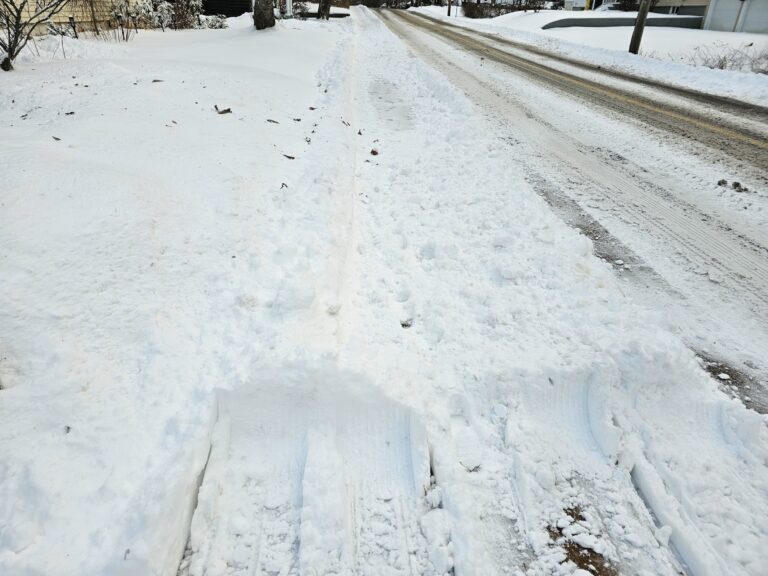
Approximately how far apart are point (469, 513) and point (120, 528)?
54.2 inches

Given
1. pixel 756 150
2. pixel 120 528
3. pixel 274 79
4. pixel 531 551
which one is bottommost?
pixel 531 551

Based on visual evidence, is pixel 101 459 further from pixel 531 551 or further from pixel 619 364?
pixel 619 364

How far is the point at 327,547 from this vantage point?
179 centimetres

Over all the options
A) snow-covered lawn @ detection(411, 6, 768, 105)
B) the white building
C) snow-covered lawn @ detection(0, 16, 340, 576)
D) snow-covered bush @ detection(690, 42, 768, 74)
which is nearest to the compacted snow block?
snow-covered lawn @ detection(0, 16, 340, 576)

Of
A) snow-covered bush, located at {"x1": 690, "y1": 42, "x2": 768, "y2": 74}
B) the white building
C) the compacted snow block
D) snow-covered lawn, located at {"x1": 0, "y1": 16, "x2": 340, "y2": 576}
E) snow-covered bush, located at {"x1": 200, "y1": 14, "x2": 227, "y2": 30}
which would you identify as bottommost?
the compacted snow block

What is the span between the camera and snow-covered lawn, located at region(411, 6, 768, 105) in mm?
10656

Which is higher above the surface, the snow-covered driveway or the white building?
the white building

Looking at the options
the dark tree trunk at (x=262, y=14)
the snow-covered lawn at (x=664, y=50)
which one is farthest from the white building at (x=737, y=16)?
the dark tree trunk at (x=262, y=14)

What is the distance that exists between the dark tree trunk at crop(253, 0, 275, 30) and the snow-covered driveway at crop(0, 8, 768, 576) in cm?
1148

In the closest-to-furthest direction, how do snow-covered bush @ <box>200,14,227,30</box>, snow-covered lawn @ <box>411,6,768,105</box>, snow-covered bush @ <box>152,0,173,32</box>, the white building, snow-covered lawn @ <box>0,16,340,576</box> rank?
snow-covered lawn @ <box>0,16,340,576</box> → snow-covered lawn @ <box>411,6,768,105</box> → snow-covered bush @ <box>152,0,173,32</box> → snow-covered bush @ <box>200,14,227,30</box> → the white building

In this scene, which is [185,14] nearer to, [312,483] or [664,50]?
[312,483]

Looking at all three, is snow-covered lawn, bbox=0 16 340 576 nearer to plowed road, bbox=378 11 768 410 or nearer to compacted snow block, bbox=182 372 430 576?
compacted snow block, bbox=182 372 430 576

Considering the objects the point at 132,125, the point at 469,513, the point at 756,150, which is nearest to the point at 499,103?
the point at 756,150

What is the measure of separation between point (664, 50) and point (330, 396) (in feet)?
71.8
